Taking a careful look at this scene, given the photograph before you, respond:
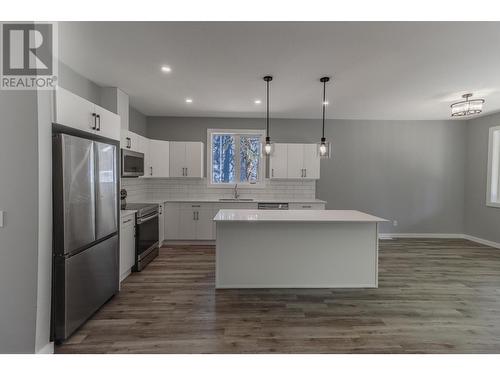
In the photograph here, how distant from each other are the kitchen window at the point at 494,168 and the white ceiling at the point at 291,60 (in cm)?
129

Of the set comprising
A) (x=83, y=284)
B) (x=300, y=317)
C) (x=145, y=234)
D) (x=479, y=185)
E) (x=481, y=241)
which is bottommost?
(x=300, y=317)

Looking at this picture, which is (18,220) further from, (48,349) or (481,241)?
(481,241)

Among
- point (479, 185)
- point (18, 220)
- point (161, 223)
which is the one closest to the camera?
point (18, 220)

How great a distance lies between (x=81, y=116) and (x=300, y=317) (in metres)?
2.84

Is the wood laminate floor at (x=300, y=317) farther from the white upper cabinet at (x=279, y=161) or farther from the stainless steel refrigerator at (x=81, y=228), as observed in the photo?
the white upper cabinet at (x=279, y=161)

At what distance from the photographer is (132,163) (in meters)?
3.95

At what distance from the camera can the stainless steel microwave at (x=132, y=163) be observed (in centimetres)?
367

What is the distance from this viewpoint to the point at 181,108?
16.4 ft

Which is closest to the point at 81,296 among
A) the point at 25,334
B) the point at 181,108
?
the point at 25,334

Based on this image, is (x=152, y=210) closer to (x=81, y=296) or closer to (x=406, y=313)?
(x=81, y=296)

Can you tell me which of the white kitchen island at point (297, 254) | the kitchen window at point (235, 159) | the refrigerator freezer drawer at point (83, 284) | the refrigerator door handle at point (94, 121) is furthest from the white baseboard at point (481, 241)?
the refrigerator door handle at point (94, 121)

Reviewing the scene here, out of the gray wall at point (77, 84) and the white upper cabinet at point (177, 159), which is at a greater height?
the gray wall at point (77, 84)

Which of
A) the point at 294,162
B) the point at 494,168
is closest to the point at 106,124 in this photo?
the point at 294,162

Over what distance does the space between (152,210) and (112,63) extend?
7.22 feet
